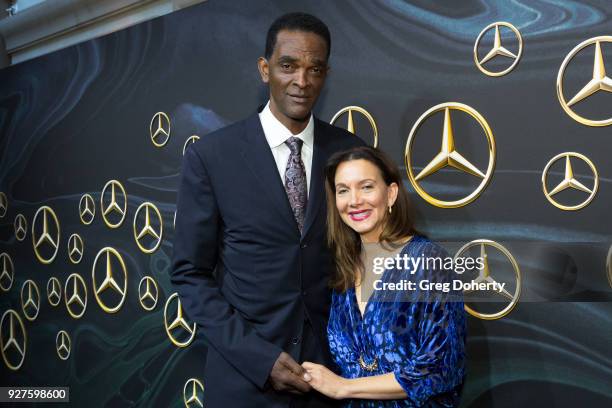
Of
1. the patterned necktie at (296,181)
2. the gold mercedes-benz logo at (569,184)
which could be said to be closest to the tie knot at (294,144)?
the patterned necktie at (296,181)

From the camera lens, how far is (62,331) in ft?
12.3

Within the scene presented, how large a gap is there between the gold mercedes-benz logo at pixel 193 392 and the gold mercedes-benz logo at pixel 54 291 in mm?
1058

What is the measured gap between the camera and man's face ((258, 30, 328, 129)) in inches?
83.3

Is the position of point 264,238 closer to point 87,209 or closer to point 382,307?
point 382,307

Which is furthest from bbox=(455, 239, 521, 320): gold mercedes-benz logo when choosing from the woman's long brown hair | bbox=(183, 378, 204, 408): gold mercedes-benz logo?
bbox=(183, 378, 204, 408): gold mercedes-benz logo

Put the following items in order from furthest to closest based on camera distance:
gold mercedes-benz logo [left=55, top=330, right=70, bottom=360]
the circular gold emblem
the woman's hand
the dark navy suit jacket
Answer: gold mercedes-benz logo [left=55, top=330, right=70, bottom=360]
the circular gold emblem
the dark navy suit jacket
the woman's hand

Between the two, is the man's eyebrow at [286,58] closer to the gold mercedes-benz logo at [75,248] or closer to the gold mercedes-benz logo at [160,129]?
the gold mercedes-benz logo at [160,129]

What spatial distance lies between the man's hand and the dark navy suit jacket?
0.04m

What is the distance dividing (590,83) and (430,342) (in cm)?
83

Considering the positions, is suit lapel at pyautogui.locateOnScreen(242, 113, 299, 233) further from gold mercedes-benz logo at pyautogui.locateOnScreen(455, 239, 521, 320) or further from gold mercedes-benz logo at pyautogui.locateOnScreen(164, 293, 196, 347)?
gold mercedes-benz logo at pyautogui.locateOnScreen(164, 293, 196, 347)

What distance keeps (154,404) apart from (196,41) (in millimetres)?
1548

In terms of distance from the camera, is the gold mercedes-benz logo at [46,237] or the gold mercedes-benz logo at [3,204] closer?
the gold mercedes-benz logo at [46,237]

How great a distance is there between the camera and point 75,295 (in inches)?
144

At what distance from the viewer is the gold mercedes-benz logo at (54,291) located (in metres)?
3.78
